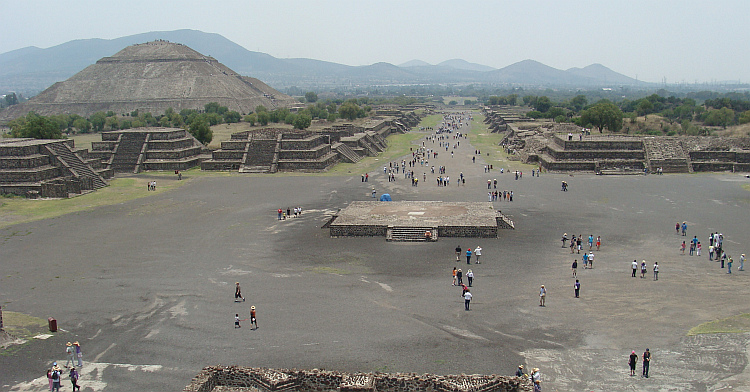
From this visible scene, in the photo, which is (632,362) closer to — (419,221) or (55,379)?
(55,379)

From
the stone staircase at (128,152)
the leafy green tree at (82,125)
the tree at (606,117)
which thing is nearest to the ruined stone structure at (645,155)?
the tree at (606,117)

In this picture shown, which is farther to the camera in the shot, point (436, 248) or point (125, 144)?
point (125, 144)

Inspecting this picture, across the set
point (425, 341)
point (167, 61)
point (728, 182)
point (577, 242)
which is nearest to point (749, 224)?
point (577, 242)

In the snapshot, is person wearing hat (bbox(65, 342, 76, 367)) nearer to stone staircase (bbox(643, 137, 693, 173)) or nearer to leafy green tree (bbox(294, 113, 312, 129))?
stone staircase (bbox(643, 137, 693, 173))

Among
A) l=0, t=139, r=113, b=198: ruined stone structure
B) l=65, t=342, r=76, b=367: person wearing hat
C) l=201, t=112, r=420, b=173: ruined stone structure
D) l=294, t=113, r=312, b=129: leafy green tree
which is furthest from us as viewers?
l=294, t=113, r=312, b=129: leafy green tree

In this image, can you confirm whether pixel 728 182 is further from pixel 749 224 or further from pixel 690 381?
pixel 690 381

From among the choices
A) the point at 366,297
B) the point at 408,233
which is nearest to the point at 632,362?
the point at 366,297

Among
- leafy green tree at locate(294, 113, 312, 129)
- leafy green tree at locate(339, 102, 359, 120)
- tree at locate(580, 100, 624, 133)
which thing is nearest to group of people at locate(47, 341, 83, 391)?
leafy green tree at locate(294, 113, 312, 129)

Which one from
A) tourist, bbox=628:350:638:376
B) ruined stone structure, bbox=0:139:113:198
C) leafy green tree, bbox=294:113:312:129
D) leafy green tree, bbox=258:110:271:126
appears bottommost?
tourist, bbox=628:350:638:376
